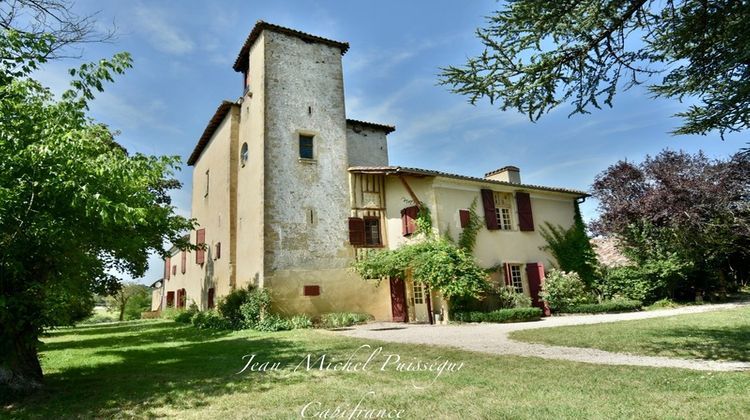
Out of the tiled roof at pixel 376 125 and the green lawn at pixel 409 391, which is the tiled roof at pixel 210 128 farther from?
the green lawn at pixel 409 391

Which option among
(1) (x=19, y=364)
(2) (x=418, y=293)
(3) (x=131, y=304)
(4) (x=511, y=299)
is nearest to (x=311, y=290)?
(2) (x=418, y=293)

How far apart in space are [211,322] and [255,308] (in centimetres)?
300

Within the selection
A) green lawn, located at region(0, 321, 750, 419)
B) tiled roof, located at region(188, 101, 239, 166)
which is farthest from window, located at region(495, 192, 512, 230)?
tiled roof, located at region(188, 101, 239, 166)

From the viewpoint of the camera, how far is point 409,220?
1495 centimetres

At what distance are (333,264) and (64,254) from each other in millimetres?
9632

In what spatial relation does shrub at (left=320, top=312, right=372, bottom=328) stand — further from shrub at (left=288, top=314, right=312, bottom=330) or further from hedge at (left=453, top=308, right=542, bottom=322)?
hedge at (left=453, top=308, right=542, bottom=322)

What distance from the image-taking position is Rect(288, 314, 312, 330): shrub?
13.1 m

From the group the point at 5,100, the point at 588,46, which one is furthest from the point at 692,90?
the point at 5,100

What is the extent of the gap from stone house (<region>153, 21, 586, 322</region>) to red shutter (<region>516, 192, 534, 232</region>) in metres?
0.04

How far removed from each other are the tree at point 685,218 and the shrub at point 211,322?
51.6ft

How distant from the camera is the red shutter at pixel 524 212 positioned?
16734 mm

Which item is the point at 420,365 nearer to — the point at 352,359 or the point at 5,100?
the point at 352,359

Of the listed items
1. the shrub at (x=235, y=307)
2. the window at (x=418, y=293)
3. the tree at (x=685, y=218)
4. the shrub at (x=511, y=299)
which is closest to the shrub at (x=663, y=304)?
the tree at (x=685, y=218)

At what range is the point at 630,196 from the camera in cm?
1739
